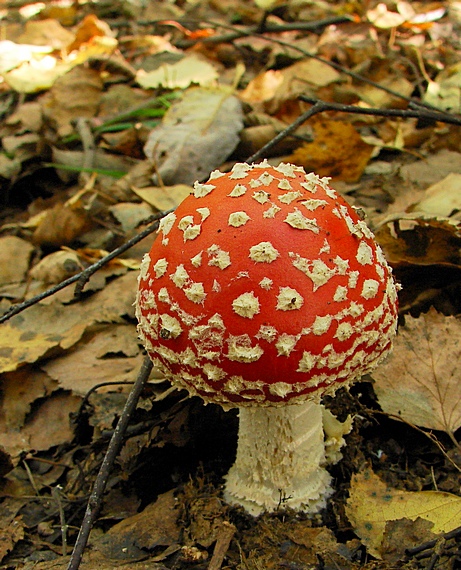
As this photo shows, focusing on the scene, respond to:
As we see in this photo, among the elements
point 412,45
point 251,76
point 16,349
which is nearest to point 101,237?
point 16,349

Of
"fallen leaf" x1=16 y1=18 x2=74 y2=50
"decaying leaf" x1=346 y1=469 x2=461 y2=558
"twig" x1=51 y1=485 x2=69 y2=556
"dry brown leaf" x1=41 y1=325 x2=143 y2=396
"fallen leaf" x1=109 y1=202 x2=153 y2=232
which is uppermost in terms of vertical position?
"fallen leaf" x1=16 y1=18 x2=74 y2=50

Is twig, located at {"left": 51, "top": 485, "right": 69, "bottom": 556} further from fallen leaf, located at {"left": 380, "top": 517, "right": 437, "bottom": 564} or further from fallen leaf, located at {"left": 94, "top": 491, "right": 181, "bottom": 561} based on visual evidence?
fallen leaf, located at {"left": 380, "top": 517, "right": 437, "bottom": 564}

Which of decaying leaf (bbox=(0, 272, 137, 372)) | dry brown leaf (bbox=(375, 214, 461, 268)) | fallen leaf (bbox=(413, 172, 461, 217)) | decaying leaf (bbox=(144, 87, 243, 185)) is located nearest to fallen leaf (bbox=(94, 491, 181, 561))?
decaying leaf (bbox=(0, 272, 137, 372))

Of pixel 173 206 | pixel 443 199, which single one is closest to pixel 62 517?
pixel 173 206

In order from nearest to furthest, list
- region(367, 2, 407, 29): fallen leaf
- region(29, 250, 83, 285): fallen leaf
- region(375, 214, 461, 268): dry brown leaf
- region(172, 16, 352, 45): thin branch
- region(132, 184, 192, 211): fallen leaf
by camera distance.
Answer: region(375, 214, 461, 268): dry brown leaf
region(29, 250, 83, 285): fallen leaf
region(132, 184, 192, 211): fallen leaf
region(367, 2, 407, 29): fallen leaf
region(172, 16, 352, 45): thin branch

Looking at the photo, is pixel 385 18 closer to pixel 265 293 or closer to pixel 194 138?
pixel 194 138

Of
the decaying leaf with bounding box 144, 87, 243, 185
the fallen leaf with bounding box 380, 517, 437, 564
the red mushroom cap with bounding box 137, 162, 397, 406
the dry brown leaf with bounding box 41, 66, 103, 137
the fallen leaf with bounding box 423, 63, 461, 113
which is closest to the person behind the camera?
the red mushroom cap with bounding box 137, 162, 397, 406
